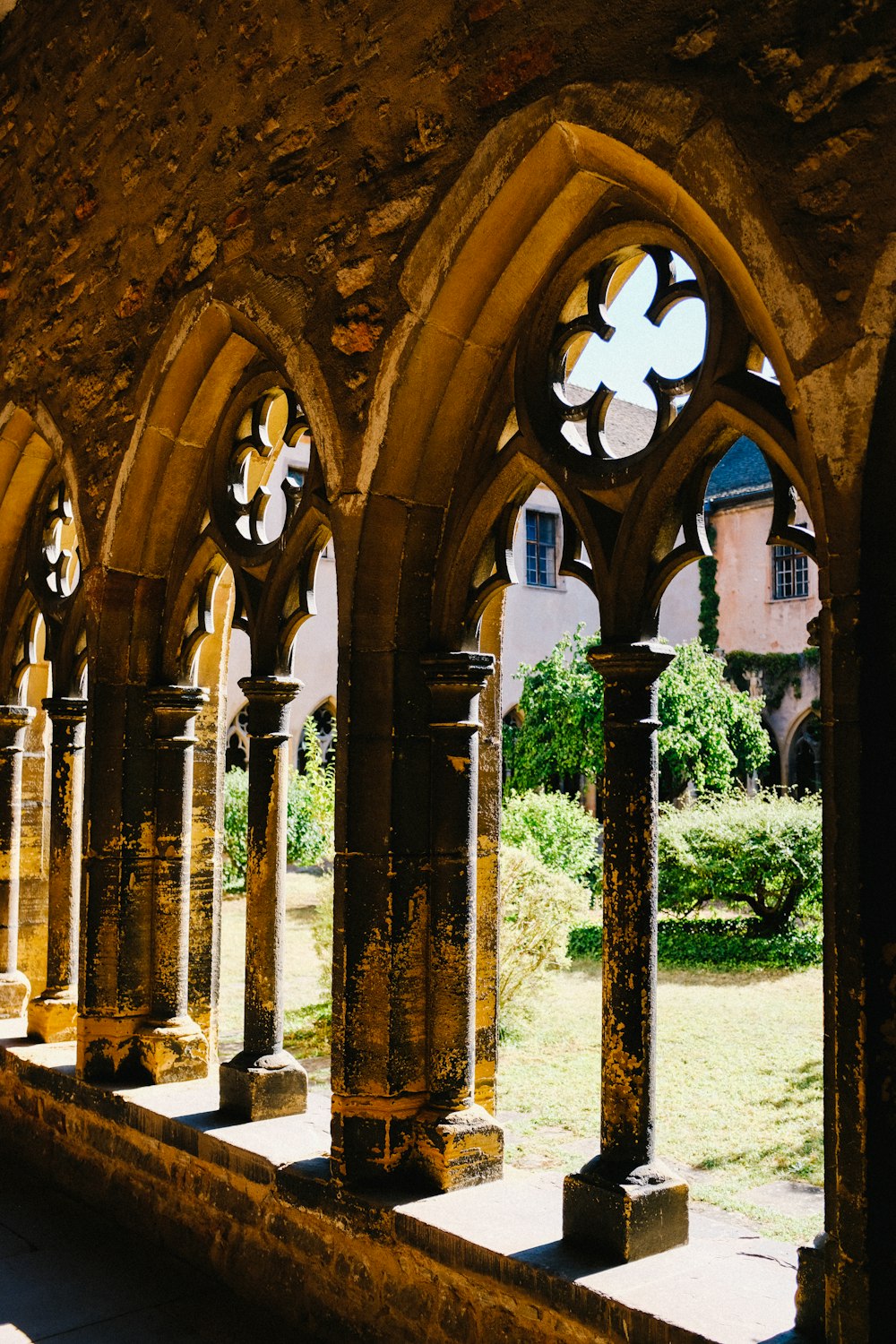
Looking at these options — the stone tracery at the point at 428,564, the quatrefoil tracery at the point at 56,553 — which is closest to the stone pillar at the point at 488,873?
the stone tracery at the point at 428,564

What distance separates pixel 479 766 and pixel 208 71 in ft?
6.55

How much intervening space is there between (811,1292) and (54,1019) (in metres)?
2.91

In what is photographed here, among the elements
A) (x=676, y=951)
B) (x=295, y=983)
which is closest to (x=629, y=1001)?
(x=295, y=983)

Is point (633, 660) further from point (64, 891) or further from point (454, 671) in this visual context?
point (64, 891)

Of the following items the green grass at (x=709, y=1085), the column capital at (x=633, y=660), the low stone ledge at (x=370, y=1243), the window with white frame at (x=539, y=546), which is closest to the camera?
the low stone ledge at (x=370, y=1243)

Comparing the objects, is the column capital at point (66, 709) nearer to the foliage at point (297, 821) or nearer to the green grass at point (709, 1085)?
the green grass at point (709, 1085)

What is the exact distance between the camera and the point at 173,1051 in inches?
131

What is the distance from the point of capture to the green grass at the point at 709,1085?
4.08m

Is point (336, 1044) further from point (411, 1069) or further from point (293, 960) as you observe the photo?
point (293, 960)

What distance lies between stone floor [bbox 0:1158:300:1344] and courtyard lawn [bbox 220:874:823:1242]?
154cm

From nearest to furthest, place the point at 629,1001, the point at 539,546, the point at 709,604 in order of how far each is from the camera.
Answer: the point at 629,1001, the point at 539,546, the point at 709,604

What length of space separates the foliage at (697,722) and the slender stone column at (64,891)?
7211mm

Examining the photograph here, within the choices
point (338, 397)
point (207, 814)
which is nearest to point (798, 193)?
point (338, 397)

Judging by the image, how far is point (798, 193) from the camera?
66.6 inches
